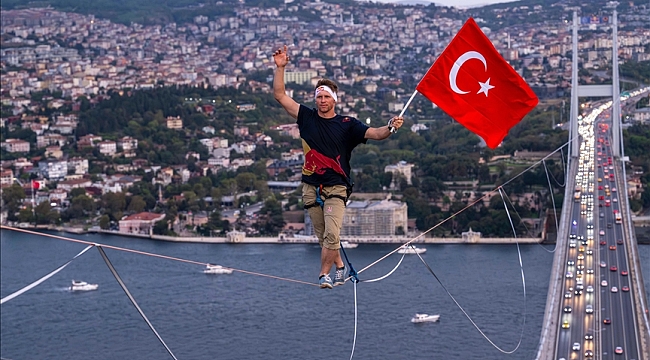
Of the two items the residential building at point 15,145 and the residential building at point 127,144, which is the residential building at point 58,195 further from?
the residential building at point 15,145

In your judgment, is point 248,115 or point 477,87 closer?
point 477,87

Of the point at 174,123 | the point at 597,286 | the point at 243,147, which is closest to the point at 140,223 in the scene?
the point at 243,147

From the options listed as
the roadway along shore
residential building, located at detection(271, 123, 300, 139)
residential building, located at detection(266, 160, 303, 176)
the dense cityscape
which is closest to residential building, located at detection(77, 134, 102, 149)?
the dense cityscape

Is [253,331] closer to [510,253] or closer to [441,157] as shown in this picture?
[510,253]

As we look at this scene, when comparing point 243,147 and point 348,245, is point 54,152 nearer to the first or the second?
point 243,147

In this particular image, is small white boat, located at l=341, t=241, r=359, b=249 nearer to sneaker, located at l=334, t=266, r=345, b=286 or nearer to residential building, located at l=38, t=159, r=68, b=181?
residential building, located at l=38, t=159, r=68, b=181

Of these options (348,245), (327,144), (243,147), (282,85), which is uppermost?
(243,147)
